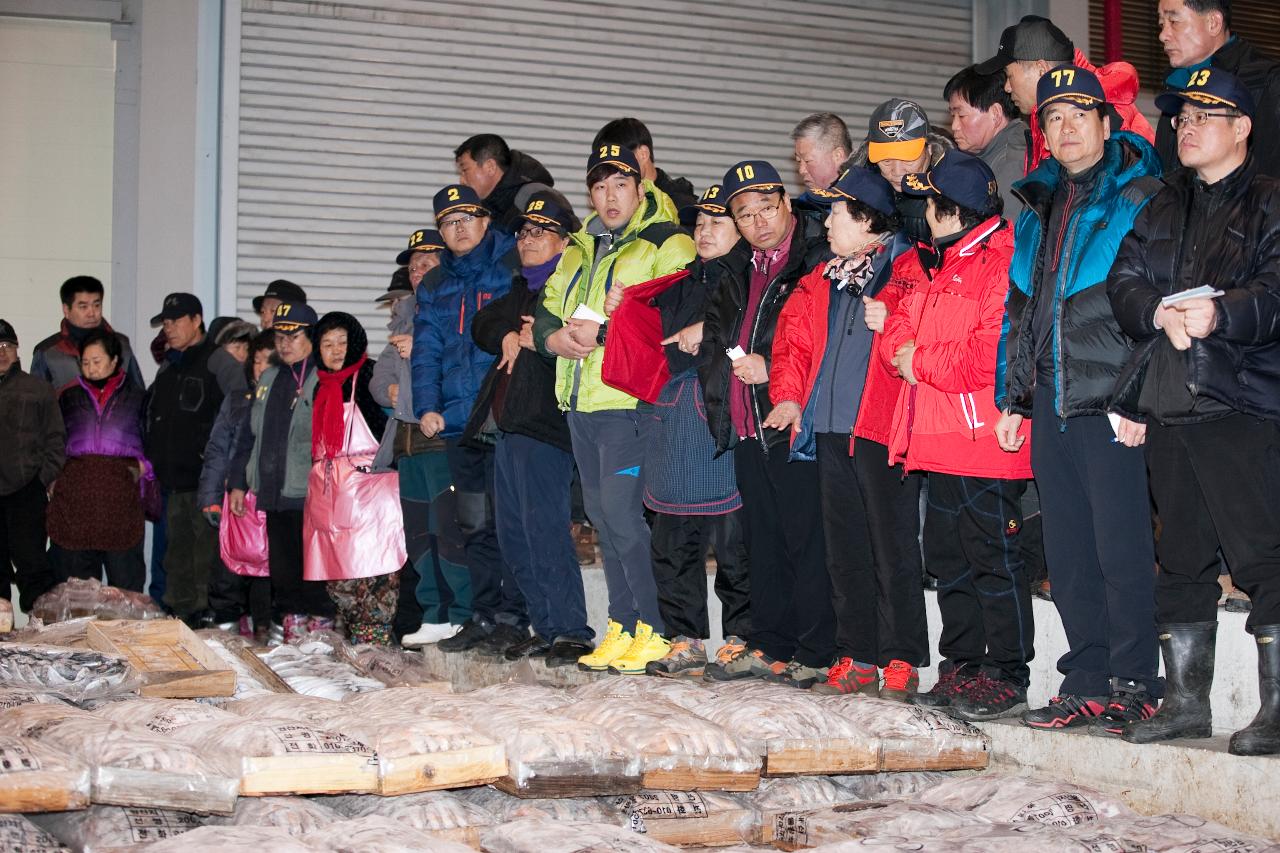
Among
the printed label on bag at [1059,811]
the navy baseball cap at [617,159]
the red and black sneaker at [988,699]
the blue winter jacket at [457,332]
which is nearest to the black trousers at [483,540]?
the blue winter jacket at [457,332]

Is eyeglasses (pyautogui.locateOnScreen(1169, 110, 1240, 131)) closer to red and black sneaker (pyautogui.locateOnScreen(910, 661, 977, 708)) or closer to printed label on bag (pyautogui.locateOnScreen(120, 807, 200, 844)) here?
red and black sneaker (pyautogui.locateOnScreen(910, 661, 977, 708))

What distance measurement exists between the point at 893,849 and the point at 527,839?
0.84 meters

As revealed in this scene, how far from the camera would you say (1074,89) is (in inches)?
168

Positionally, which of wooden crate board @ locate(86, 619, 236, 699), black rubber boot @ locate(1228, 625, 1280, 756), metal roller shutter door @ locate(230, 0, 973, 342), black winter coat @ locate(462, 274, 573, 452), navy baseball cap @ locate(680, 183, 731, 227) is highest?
metal roller shutter door @ locate(230, 0, 973, 342)

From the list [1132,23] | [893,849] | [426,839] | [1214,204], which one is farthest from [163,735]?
[1132,23]

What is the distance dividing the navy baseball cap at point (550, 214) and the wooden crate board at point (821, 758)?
11.6 feet

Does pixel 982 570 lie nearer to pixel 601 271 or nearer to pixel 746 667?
pixel 746 667

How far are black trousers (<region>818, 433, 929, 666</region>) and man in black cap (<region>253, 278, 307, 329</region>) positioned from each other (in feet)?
18.0

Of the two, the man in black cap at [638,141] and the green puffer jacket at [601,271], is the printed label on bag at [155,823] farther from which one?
the man in black cap at [638,141]

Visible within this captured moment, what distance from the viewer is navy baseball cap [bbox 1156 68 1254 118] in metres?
3.87

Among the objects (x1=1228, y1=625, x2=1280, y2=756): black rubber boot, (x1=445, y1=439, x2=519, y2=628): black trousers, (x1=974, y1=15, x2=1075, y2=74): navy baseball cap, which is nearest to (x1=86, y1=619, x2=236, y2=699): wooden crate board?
(x1=445, y1=439, x2=519, y2=628): black trousers

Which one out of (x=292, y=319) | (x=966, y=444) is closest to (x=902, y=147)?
(x=966, y=444)

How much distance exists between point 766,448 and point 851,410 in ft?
1.60

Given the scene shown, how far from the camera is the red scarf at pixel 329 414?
7.96 meters
